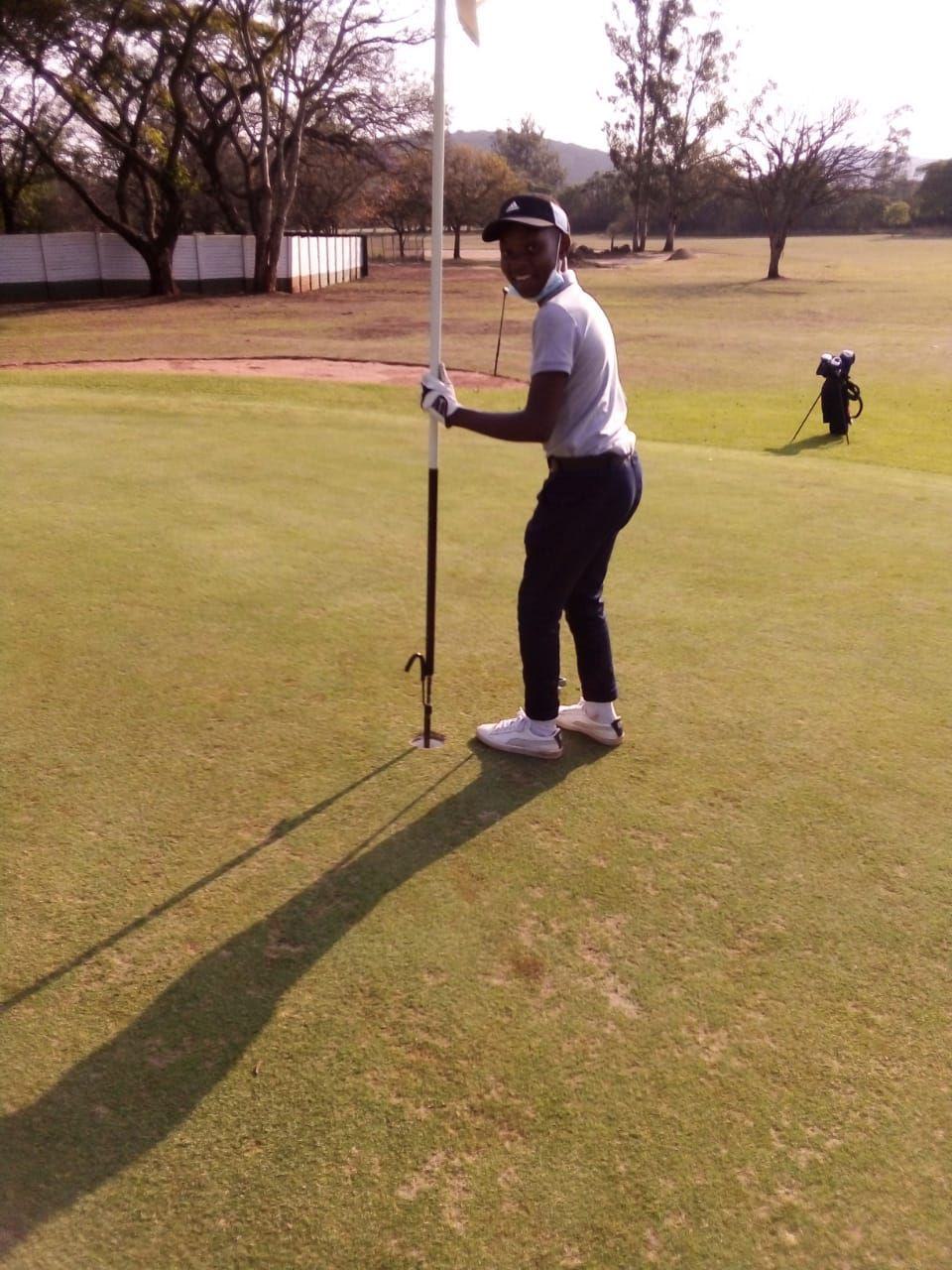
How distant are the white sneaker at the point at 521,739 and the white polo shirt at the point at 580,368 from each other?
1.06 meters

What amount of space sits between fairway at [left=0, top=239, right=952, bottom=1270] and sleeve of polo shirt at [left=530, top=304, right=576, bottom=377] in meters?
1.46

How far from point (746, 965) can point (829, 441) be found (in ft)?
32.9

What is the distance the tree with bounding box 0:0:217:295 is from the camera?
27812mm

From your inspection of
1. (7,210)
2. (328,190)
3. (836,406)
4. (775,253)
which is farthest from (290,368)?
(328,190)

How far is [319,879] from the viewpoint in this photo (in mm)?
2975

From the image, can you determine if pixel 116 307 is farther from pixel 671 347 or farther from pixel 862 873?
pixel 862 873

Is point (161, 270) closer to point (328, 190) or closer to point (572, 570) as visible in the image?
point (328, 190)

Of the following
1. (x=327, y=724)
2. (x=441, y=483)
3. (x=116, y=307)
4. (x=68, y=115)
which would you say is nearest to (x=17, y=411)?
(x=441, y=483)

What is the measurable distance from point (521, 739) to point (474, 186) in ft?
218

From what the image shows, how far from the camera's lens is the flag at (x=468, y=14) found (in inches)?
136

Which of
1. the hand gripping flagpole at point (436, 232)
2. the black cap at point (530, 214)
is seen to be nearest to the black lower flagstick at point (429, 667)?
the hand gripping flagpole at point (436, 232)

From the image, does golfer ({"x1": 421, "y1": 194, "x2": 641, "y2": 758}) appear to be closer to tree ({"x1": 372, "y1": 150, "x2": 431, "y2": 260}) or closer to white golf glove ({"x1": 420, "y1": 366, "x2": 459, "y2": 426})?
white golf glove ({"x1": 420, "y1": 366, "x2": 459, "y2": 426})

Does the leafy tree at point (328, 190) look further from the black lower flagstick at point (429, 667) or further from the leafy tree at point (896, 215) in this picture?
the leafy tree at point (896, 215)

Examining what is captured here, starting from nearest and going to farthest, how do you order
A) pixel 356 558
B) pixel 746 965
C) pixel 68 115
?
pixel 746 965, pixel 356 558, pixel 68 115
